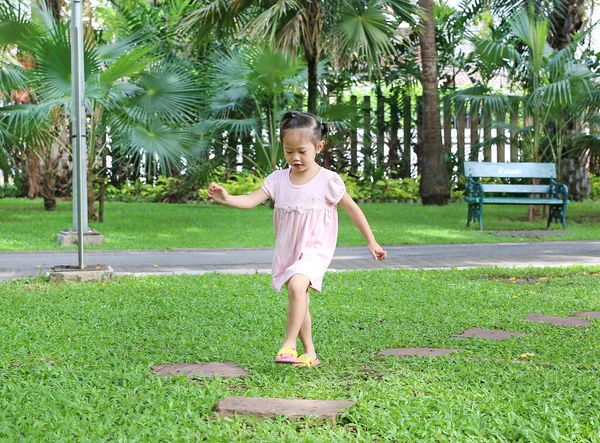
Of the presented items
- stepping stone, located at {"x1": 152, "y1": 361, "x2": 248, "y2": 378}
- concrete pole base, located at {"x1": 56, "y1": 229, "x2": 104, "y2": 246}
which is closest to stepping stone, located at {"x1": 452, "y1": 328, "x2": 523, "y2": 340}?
stepping stone, located at {"x1": 152, "y1": 361, "x2": 248, "y2": 378}

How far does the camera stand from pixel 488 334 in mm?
5043

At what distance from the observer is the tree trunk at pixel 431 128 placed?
17.8 metres

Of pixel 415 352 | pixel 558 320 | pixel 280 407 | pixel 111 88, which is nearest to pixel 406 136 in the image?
pixel 111 88

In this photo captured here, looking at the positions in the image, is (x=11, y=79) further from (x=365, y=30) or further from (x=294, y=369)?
(x=294, y=369)

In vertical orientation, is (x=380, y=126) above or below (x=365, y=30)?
below

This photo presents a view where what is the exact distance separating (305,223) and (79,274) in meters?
3.88

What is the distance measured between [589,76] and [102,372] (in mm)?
11141

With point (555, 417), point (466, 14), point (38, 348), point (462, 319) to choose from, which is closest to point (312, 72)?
point (466, 14)

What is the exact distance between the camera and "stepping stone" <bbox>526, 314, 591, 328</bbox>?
5.34 metres

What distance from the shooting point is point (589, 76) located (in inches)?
523

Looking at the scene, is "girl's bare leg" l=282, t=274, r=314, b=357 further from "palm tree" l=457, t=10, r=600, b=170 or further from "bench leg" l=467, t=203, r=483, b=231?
"palm tree" l=457, t=10, r=600, b=170

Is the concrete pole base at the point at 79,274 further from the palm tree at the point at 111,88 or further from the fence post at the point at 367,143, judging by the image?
the fence post at the point at 367,143

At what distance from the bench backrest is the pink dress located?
33.4 ft

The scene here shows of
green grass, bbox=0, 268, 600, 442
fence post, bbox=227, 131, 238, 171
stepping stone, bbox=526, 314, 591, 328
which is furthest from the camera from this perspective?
fence post, bbox=227, 131, 238, 171
